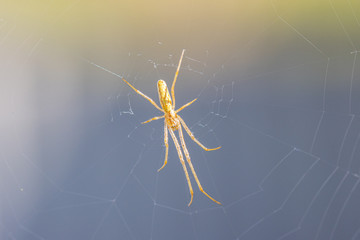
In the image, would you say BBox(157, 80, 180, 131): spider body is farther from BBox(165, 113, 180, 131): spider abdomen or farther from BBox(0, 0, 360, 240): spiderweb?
BBox(0, 0, 360, 240): spiderweb

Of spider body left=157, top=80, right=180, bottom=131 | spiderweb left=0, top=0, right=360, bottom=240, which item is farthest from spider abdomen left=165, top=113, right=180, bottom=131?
spiderweb left=0, top=0, right=360, bottom=240

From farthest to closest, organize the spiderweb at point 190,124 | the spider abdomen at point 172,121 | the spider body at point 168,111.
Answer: the spiderweb at point 190,124, the spider abdomen at point 172,121, the spider body at point 168,111

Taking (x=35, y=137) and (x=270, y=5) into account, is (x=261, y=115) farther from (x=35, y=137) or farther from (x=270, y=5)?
(x=35, y=137)

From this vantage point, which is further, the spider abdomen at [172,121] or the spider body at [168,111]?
the spider abdomen at [172,121]

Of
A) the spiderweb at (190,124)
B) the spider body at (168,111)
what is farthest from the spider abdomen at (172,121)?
the spiderweb at (190,124)

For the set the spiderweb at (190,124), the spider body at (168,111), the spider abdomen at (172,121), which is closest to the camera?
the spider body at (168,111)

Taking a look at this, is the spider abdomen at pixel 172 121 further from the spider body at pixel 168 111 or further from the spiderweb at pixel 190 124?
the spiderweb at pixel 190 124

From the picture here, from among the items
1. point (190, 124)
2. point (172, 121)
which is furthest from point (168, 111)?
point (190, 124)

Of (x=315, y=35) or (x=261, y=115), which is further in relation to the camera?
(x=261, y=115)

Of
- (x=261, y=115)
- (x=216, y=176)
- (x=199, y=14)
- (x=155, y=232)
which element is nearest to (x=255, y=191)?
(x=216, y=176)

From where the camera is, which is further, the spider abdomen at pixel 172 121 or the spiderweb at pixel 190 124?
the spiderweb at pixel 190 124
